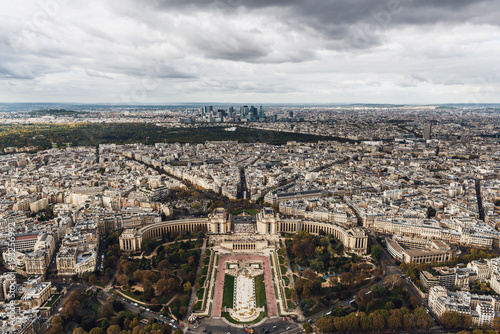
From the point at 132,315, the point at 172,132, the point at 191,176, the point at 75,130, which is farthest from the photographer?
the point at 172,132

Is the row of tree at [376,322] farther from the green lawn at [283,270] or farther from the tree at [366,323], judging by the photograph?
the green lawn at [283,270]

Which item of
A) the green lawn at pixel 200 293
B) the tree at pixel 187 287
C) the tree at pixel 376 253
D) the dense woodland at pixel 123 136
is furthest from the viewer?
the dense woodland at pixel 123 136

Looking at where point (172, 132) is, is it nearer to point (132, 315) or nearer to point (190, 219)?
point (190, 219)

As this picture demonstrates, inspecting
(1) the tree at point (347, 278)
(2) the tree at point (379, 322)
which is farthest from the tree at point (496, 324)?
(1) the tree at point (347, 278)

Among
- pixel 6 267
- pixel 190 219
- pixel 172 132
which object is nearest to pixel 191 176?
pixel 190 219

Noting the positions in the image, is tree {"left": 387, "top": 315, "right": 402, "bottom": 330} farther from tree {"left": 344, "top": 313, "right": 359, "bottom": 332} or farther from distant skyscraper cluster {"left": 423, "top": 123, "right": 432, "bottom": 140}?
distant skyscraper cluster {"left": 423, "top": 123, "right": 432, "bottom": 140}
